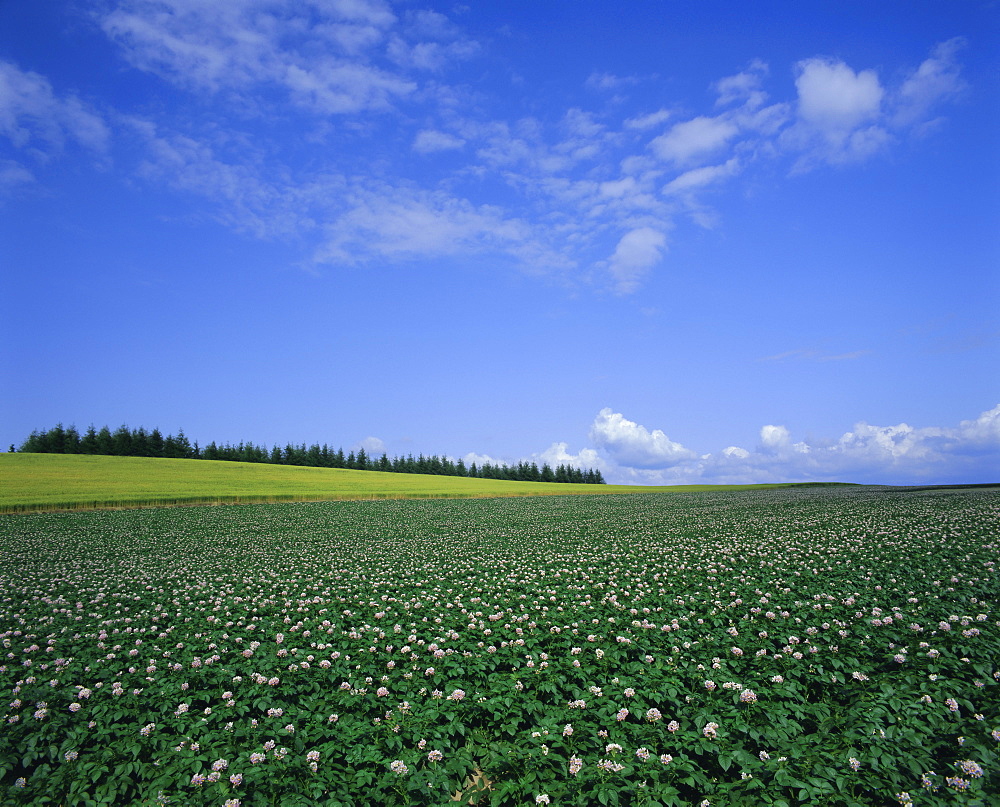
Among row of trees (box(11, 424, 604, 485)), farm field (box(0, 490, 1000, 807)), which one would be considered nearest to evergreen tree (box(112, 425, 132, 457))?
row of trees (box(11, 424, 604, 485))

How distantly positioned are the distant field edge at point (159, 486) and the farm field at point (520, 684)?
1310 inches

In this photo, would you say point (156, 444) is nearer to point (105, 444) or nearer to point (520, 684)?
point (105, 444)

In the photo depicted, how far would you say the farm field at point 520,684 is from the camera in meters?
5.24

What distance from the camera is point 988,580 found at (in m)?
11.5

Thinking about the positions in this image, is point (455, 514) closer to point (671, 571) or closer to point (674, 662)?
point (671, 571)

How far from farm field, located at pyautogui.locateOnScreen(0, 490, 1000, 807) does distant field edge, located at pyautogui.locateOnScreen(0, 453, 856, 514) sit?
33.3 m

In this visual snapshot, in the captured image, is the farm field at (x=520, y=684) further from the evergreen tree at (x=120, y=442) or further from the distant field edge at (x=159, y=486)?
the evergreen tree at (x=120, y=442)

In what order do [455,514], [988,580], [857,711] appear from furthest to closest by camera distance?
[455,514] < [988,580] < [857,711]

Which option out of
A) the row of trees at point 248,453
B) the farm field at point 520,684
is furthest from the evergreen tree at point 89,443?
the farm field at point 520,684

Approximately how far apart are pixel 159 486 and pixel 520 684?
57003 mm

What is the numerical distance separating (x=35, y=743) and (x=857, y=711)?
32.6 feet

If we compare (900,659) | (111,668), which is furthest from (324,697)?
(900,659)

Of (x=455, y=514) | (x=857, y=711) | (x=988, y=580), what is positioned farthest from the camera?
(x=455, y=514)

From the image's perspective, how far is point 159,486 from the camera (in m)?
52.0
